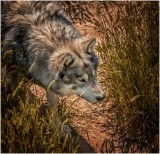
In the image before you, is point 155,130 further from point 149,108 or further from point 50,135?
point 50,135

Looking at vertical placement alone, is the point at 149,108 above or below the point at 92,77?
below

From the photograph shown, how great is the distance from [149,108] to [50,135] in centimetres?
124

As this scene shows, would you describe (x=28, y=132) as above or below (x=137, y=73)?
below

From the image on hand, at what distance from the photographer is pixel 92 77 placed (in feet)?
13.8

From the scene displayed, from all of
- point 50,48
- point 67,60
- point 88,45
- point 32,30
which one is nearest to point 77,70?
point 67,60

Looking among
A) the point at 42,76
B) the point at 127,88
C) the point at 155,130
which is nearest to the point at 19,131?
the point at 42,76

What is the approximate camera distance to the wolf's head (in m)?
4.11

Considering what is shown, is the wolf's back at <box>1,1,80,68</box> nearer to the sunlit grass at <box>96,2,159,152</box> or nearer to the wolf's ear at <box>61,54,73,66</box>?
the wolf's ear at <box>61,54,73,66</box>

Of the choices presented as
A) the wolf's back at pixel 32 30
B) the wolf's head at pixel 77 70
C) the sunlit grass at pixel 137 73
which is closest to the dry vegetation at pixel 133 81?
the sunlit grass at pixel 137 73

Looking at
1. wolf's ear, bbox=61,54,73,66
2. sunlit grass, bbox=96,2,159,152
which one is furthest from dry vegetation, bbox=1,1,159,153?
wolf's ear, bbox=61,54,73,66

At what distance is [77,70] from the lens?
13.5 feet

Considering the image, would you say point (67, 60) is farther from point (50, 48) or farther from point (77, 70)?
point (50, 48)

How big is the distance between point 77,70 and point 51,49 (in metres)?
0.39

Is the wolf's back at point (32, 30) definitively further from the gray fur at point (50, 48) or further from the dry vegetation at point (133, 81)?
the dry vegetation at point (133, 81)
